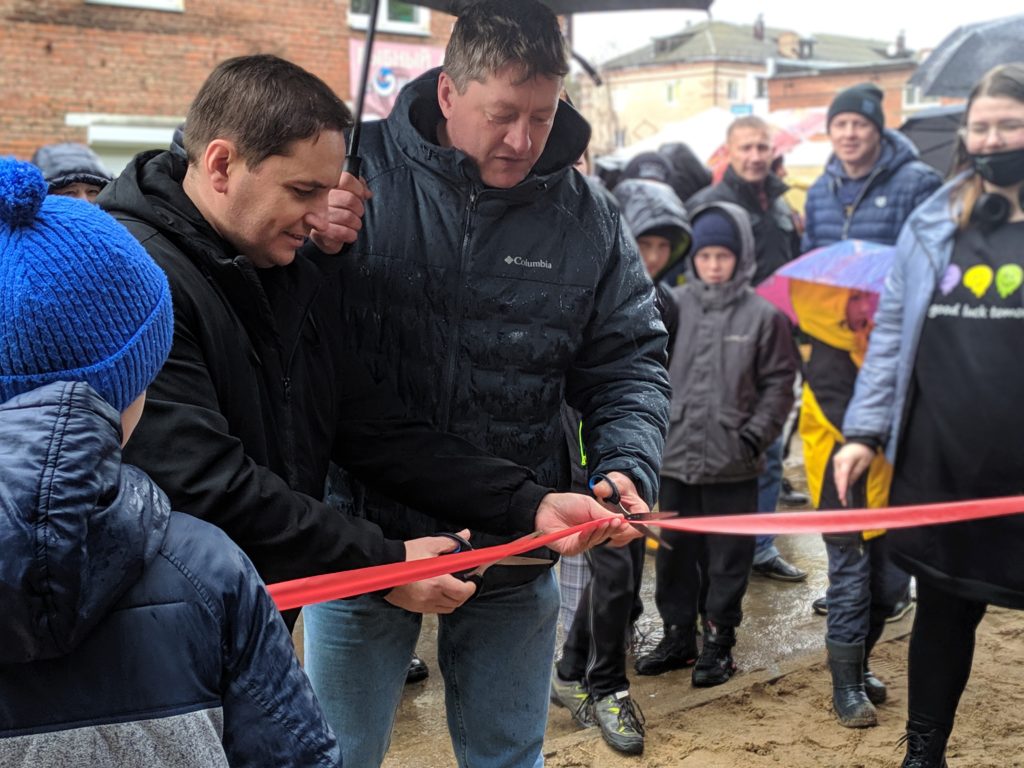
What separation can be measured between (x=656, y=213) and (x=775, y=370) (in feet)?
2.97

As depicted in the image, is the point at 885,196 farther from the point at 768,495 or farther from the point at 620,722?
the point at 620,722

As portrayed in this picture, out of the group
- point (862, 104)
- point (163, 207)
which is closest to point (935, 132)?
point (862, 104)

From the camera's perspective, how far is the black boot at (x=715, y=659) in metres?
4.60

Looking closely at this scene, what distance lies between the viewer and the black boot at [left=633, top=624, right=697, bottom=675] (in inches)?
188

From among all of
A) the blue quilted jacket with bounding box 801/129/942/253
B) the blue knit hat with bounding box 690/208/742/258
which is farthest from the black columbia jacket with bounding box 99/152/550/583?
the blue quilted jacket with bounding box 801/129/942/253

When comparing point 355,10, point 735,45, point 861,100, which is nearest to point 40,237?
point 861,100

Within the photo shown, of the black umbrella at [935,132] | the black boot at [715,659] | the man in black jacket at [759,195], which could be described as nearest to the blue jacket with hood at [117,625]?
the black boot at [715,659]

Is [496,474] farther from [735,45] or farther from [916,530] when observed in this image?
[735,45]

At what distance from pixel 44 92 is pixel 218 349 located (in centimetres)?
1458

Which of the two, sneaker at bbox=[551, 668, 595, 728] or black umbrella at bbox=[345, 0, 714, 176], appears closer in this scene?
black umbrella at bbox=[345, 0, 714, 176]

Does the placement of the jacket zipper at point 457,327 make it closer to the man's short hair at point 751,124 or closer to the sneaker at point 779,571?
the sneaker at point 779,571

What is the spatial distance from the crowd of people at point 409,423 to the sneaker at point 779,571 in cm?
141

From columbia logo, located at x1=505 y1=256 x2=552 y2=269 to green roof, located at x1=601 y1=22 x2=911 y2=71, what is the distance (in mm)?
60374

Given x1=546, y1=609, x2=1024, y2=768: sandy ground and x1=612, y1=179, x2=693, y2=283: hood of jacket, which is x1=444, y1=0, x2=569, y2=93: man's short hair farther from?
x1=546, y1=609, x2=1024, y2=768: sandy ground
